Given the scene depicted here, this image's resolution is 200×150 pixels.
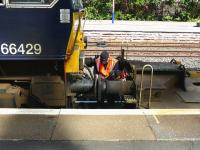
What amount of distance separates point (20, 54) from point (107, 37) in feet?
26.4

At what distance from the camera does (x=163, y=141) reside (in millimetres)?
4785

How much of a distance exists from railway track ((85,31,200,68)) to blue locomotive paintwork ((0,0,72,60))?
4.64 m

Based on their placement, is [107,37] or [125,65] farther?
[107,37]

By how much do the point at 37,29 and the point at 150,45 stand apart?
7.45 m

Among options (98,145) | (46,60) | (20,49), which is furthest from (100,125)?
(20,49)

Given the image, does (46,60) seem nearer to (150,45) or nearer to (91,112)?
(91,112)

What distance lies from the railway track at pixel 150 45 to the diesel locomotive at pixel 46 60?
3935 millimetres

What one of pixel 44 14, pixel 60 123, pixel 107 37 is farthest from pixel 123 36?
pixel 60 123

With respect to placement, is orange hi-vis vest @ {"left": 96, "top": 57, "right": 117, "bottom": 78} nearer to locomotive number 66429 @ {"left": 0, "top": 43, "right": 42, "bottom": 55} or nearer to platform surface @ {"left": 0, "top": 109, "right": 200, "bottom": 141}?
locomotive number 66429 @ {"left": 0, "top": 43, "right": 42, "bottom": 55}

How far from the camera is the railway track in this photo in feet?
39.8

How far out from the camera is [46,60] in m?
6.36

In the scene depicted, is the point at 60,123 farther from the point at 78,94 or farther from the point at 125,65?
the point at 125,65

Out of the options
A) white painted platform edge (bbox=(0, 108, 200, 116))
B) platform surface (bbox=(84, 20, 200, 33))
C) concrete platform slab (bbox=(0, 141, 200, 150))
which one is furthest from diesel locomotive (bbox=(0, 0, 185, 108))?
platform surface (bbox=(84, 20, 200, 33))

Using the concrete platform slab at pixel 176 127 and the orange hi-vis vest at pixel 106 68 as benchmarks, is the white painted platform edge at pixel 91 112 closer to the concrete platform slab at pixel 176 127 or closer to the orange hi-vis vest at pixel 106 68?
the concrete platform slab at pixel 176 127
